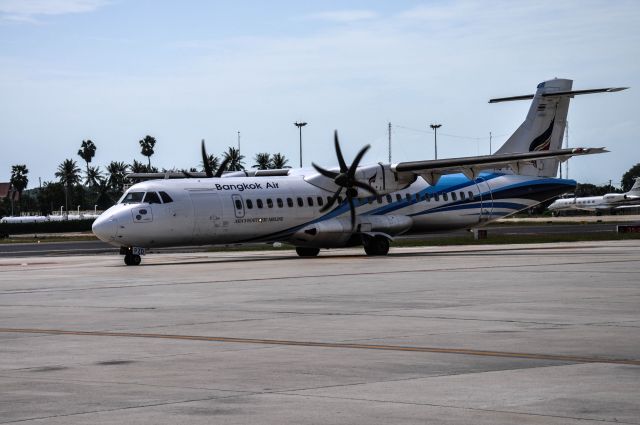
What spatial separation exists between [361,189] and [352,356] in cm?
2876

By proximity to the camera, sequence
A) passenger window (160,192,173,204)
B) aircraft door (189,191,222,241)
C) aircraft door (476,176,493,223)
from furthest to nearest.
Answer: aircraft door (476,176,493,223) → aircraft door (189,191,222,241) → passenger window (160,192,173,204)

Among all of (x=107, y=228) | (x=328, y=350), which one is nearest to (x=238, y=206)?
(x=107, y=228)

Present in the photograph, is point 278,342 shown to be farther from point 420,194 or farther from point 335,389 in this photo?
point 420,194

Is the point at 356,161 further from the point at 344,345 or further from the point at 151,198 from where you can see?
the point at 344,345

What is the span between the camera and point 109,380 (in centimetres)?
1133

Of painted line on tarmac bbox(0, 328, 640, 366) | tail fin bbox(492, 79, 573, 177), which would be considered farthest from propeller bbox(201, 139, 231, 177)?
painted line on tarmac bbox(0, 328, 640, 366)

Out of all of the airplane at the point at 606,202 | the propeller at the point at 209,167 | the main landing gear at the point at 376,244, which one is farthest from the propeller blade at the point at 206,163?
the airplane at the point at 606,202

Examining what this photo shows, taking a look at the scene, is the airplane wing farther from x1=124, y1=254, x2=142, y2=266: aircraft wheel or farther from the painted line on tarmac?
the painted line on tarmac

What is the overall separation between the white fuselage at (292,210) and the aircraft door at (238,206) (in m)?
0.04

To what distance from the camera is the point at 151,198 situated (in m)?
37.4

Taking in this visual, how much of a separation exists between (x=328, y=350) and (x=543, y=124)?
35.2m

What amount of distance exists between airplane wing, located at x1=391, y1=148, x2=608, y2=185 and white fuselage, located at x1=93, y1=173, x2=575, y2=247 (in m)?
1.97

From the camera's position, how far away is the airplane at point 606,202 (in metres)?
140

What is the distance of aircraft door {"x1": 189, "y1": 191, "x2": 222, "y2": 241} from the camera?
1497 inches
